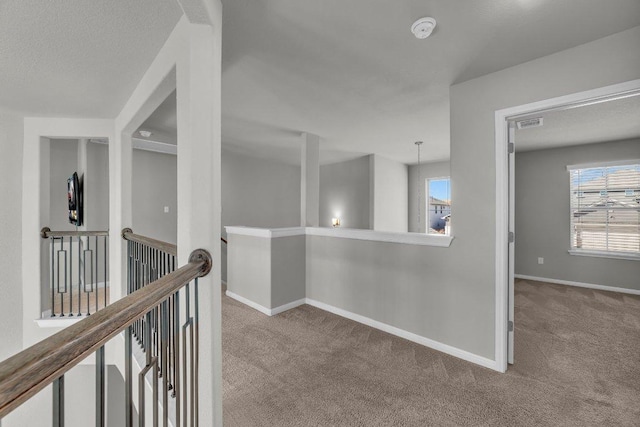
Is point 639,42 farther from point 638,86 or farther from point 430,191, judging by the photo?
point 430,191

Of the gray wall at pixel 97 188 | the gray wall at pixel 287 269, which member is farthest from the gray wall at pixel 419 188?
the gray wall at pixel 97 188

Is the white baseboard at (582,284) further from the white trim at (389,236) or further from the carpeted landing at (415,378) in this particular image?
the white trim at (389,236)

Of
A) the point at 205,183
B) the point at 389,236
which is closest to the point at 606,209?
the point at 389,236

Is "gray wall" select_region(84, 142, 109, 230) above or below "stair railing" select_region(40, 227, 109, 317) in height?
above

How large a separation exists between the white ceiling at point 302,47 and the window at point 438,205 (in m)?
3.78

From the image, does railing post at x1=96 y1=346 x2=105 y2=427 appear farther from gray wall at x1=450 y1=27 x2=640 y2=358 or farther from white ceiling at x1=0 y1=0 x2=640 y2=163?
gray wall at x1=450 y1=27 x2=640 y2=358

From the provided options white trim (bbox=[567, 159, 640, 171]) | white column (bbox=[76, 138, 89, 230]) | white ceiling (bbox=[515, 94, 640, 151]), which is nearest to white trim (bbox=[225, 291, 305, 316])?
white column (bbox=[76, 138, 89, 230])

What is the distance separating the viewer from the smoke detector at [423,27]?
5.47ft

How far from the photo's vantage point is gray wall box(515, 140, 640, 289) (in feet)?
14.0

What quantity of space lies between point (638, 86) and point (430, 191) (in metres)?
5.10

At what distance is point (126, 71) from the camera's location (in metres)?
2.14

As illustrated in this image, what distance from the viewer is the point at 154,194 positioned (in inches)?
194

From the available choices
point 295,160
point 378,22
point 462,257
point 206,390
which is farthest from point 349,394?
point 295,160

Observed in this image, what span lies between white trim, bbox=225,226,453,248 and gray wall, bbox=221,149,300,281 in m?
1.72
